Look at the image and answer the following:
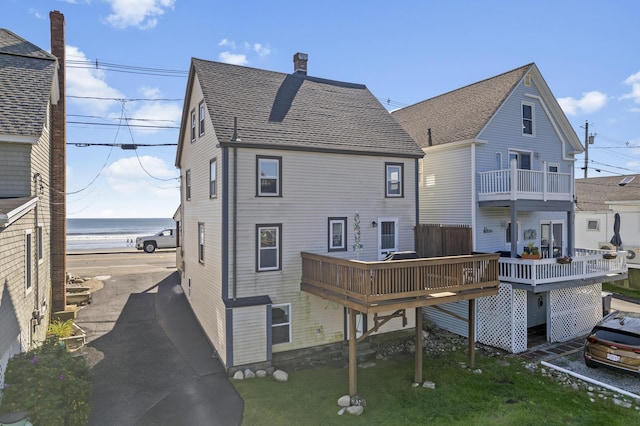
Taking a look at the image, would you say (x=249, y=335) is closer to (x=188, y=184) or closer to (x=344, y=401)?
(x=344, y=401)

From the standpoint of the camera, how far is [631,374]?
11.6 metres

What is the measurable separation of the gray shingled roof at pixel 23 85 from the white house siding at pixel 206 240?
4923mm

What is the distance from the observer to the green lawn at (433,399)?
30.4ft

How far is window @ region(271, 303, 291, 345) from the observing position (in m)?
12.6

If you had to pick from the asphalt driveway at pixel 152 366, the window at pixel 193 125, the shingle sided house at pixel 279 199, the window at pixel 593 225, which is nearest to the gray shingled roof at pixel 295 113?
the shingle sided house at pixel 279 199

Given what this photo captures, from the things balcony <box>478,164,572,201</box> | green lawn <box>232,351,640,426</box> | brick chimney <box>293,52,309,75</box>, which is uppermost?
brick chimney <box>293,52,309,75</box>

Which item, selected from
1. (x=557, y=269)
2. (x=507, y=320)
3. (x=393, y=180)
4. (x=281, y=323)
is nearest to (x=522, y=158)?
(x=557, y=269)

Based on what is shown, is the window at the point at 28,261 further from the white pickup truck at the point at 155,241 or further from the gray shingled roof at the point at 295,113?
the white pickup truck at the point at 155,241

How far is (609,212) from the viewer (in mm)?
28094

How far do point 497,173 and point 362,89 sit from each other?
762 cm

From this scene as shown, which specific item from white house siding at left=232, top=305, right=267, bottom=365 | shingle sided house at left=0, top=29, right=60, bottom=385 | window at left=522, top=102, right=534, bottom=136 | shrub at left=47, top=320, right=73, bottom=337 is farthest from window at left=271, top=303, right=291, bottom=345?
window at left=522, top=102, right=534, bottom=136

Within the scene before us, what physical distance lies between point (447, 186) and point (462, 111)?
13.5 feet

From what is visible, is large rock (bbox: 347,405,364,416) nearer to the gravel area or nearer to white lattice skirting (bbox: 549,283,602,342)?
the gravel area

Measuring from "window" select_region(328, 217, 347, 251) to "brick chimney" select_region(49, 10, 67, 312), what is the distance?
1110 cm
